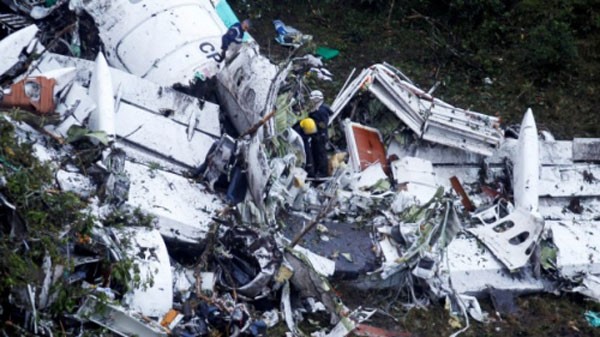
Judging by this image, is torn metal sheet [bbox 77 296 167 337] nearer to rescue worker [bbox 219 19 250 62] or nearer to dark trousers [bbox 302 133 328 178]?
dark trousers [bbox 302 133 328 178]

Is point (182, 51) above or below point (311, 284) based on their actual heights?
above

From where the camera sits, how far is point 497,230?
789cm

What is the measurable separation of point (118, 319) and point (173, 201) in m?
1.39

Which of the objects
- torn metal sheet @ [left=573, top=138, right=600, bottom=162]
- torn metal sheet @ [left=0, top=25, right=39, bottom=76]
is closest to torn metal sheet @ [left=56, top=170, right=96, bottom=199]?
torn metal sheet @ [left=0, top=25, right=39, bottom=76]

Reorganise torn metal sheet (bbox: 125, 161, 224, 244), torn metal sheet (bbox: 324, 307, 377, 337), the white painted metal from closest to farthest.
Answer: torn metal sheet (bbox: 324, 307, 377, 337)
torn metal sheet (bbox: 125, 161, 224, 244)
the white painted metal

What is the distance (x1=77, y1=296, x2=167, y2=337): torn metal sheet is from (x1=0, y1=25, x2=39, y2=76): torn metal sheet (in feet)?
8.55

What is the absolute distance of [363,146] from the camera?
8516 mm

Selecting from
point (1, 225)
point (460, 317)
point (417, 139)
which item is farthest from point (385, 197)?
point (1, 225)

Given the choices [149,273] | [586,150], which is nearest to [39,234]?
[149,273]

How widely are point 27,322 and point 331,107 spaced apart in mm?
3719

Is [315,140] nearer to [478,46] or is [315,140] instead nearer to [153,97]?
[153,97]

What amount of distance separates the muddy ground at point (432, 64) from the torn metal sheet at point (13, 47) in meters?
3.00

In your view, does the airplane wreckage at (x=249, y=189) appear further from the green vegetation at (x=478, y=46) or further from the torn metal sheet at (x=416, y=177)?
the green vegetation at (x=478, y=46)

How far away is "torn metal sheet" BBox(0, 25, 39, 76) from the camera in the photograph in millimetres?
7746
